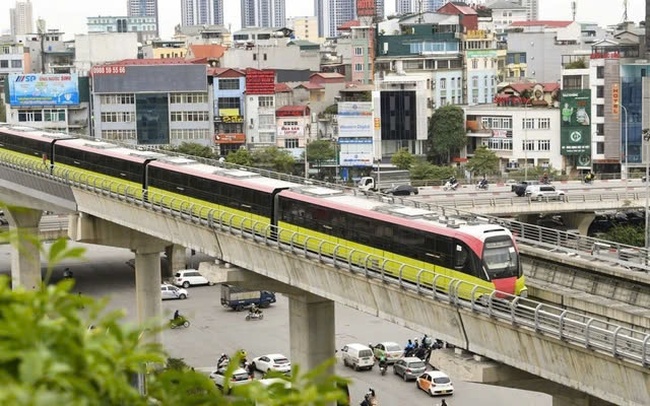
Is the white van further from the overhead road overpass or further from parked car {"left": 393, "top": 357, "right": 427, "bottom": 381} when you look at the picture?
the overhead road overpass

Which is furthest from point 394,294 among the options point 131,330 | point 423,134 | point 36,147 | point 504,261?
point 423,134

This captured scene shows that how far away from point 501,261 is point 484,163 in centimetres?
6181

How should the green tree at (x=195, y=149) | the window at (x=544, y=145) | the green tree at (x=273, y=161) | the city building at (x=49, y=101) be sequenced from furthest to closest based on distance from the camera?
the city building at (x=49, y=101)
the green tree at (x=195, y=149)
the window at (x=544, y=145)
the green tree at (x=273, y=161)

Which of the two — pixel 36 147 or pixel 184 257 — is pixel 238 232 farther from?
pixel 184 257

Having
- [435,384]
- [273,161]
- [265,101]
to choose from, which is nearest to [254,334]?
[435,384]

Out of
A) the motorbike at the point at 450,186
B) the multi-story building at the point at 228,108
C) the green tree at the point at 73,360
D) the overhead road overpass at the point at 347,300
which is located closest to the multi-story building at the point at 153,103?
the multi-story building at the point at 228,108

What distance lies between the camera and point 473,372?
2398 cm

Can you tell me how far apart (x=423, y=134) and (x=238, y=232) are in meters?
59.6

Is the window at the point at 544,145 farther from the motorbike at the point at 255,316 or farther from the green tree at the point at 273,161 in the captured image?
the motorbike at the point at 255,316

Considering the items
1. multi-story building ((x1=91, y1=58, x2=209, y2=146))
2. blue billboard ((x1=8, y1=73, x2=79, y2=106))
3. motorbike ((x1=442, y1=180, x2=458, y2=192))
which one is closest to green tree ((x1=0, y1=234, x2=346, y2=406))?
motorbike ((x1=442, y1=180, x2=458, y2=192))

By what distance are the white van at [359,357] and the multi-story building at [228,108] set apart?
5342 centimetres

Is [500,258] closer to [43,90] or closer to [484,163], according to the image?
[484,163]

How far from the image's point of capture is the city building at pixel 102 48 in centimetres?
11906

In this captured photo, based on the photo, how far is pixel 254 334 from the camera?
156ft
